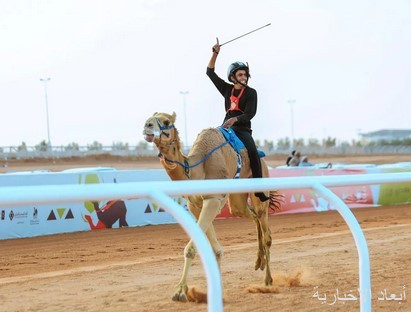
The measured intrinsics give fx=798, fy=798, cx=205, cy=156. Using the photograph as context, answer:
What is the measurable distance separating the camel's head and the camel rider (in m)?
0.86

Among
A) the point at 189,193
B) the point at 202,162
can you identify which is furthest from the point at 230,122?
the point at 189,193

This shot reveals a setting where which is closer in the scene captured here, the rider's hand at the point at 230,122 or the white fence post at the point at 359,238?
the white fence post at the point at 359,238

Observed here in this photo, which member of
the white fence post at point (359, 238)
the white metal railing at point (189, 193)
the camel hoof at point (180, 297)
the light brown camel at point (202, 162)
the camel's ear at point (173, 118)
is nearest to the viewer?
the white metal railing at point (189, 193)

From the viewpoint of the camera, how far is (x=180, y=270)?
10766mm

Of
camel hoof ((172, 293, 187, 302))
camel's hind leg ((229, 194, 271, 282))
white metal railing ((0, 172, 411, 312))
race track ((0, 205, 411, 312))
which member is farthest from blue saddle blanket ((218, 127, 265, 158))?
white metal railing ((0, 172, 411, 312))

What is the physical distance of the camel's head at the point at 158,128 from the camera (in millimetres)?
8695

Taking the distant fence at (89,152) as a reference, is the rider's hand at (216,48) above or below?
above

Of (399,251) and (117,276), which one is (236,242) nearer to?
(399,251)

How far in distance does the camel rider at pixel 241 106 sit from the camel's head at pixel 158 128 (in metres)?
0.86

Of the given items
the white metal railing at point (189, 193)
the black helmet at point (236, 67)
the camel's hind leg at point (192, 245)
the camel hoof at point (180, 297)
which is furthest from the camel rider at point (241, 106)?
the white metal railing at point (189, 193)

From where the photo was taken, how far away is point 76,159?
6006 centimetres

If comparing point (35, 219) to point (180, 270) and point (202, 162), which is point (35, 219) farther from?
point (202, 162)

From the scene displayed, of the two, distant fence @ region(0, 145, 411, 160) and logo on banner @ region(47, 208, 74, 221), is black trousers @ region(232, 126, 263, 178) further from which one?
distant fence @ region(0, 145, 411, 160)

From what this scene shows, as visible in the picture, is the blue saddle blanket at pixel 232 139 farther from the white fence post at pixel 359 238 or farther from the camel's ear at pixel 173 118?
the white fence post at pixel 359 238
